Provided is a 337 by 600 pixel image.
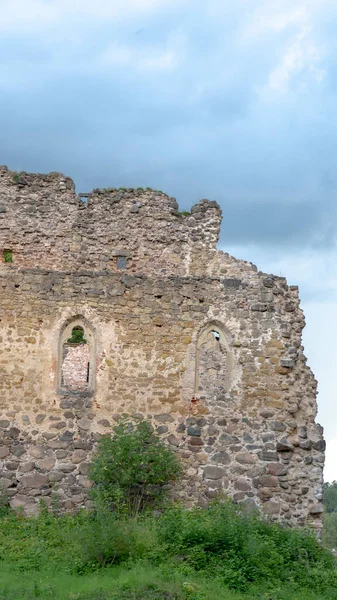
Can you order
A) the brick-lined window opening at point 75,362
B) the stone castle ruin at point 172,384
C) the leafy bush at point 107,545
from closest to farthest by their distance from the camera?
1. the leafy bush at point 107,545
2. the stone castle ruin at point 172,384
3. the brick-lined window opening at point 75,362

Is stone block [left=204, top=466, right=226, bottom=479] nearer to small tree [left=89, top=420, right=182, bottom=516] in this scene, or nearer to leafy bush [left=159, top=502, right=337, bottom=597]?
small tree [left=89, top=420, right=182, bottom=516]

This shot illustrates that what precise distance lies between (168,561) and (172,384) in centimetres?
433

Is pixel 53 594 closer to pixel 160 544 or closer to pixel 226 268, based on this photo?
pixel 160 544

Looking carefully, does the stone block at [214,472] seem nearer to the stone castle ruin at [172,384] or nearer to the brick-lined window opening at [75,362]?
the stone castle ruin at [172,384]

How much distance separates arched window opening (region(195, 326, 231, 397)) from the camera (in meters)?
15.9

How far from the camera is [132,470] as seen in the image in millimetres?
14727

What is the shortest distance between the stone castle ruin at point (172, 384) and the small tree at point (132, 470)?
352 millimetres

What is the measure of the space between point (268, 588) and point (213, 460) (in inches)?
152

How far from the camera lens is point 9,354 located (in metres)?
15.8

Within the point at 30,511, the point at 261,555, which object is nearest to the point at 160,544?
the point at 261,555

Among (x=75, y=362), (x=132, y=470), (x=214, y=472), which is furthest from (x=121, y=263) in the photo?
(x=132, y=470)

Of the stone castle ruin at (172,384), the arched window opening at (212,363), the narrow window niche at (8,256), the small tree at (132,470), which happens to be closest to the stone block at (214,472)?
the stone castle ruin at (172,384)

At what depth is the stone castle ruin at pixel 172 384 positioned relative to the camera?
15.4 metres

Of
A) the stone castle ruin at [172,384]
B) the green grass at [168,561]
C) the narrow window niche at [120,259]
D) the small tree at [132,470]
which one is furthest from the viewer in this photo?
the narrow window niche at [120,259]
